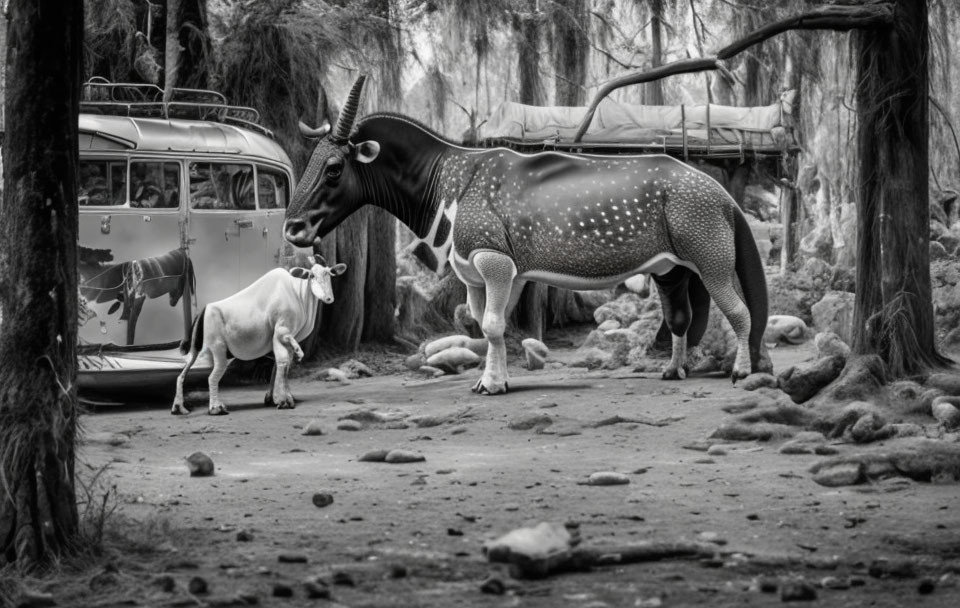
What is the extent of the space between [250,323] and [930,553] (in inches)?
270

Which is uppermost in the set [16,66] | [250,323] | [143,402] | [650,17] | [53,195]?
[650,17]

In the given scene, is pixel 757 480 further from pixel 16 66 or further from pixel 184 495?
pixel 16 66

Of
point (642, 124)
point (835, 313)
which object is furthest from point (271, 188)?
point (642, 124)

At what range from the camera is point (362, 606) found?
447cm

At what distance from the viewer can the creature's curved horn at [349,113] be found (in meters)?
11.3

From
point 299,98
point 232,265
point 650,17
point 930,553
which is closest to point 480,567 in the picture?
point 930,553

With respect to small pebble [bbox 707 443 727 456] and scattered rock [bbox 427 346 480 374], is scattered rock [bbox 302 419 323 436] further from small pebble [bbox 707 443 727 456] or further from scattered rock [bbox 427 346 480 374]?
scattered rock [bbox 427 346 480 374]

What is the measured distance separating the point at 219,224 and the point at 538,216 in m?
3.17

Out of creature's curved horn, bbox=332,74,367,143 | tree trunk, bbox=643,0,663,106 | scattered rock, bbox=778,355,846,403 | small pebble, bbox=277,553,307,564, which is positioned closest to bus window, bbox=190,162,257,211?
creature's curved horn, bbox=332,74,367,143

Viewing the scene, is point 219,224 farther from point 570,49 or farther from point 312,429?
point 570,49

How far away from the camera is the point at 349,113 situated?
446 inches

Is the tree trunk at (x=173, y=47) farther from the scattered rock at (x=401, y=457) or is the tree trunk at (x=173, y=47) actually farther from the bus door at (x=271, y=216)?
the scattered rock at (x=401, y=457)

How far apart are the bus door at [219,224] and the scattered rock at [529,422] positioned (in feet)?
12.8

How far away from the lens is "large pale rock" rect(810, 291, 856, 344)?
15.3m
